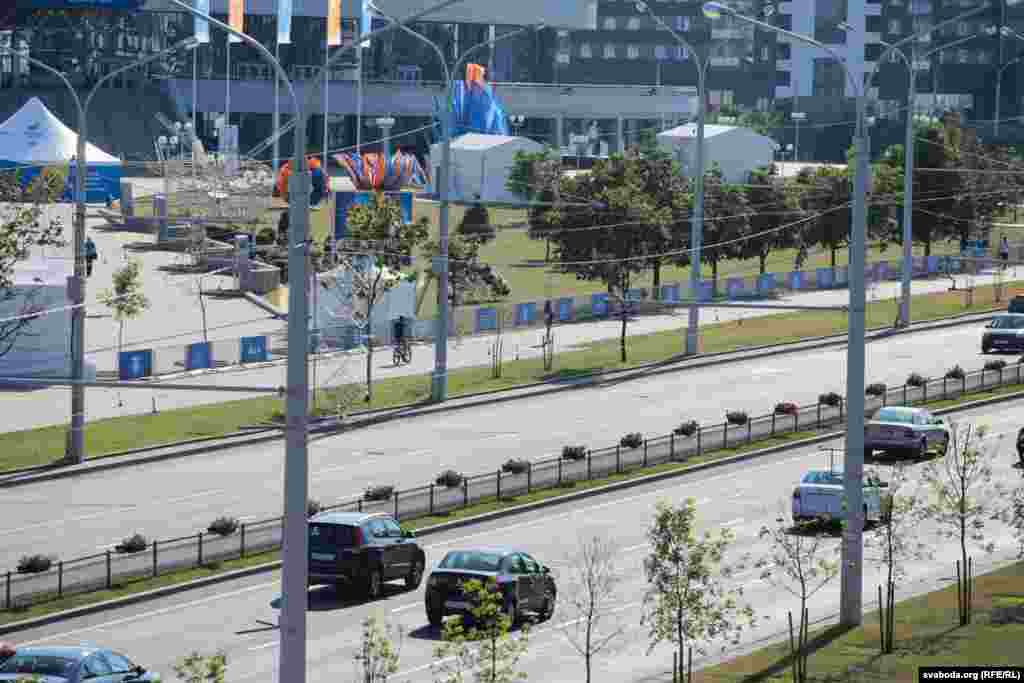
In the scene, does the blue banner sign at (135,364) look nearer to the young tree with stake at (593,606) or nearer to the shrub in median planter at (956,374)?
the shrub in median planter at (956,374)

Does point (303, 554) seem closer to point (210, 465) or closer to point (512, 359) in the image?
point (210, 465)

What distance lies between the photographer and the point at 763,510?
143ft

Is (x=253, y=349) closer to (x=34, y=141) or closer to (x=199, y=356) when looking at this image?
(x=199, y=356)

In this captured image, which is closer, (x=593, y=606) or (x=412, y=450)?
(x=593, y=606)

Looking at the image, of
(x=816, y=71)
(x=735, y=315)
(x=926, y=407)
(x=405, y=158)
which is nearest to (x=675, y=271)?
(x=735, y=315)

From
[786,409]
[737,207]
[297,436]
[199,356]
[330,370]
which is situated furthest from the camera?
[737,207]

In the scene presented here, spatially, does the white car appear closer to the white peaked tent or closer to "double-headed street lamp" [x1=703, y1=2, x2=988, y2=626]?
"double-headed street lamp" [x1=703, y1=2, x2=988, y2=626]

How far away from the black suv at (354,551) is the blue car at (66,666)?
8.97 m

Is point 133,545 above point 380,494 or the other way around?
the other way around

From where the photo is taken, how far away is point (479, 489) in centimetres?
4416

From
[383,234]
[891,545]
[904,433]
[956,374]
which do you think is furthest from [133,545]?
[956,374]

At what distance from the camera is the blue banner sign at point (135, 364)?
59.2m

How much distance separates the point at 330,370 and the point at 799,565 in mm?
36272

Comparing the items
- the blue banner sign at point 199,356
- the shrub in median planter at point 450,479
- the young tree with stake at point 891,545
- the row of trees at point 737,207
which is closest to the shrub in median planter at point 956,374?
the row of trees at point 737,207
